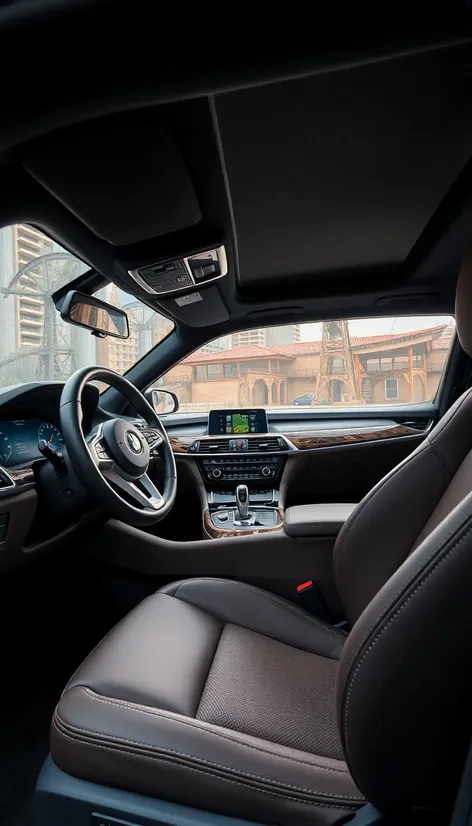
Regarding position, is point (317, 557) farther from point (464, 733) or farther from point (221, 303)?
point (221, 303)

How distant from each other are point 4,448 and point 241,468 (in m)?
1.15

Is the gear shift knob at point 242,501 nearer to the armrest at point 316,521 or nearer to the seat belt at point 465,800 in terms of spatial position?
the armrest at point 316,521

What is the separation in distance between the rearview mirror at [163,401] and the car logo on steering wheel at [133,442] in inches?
40.3

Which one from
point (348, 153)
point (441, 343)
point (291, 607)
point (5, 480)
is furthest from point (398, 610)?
point (441, 343)

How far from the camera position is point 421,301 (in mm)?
2500

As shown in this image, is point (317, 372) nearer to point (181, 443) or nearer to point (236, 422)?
point (236, 422)

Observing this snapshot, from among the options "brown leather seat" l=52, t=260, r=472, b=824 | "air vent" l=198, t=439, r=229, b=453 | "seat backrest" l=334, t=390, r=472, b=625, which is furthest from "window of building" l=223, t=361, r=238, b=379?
"seat backrest" l=334, t=390, r=472, b=625

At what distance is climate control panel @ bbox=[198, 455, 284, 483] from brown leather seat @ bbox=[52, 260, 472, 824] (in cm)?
104

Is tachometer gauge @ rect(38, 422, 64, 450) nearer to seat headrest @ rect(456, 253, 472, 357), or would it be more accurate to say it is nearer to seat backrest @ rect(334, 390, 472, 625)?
seat backrest @ rect(334, 390, 472, 625)

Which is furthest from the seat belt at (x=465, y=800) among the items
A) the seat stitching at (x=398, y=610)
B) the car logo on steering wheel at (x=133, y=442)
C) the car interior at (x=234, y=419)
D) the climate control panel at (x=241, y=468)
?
the climate control panel at (x=241, y=468)

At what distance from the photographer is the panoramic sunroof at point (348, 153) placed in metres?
1.21

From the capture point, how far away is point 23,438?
1623 millimetres

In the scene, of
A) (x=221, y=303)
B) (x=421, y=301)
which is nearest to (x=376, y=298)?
(x=421, y=301)

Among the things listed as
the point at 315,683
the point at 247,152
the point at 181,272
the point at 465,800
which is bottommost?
the point at 315,683
